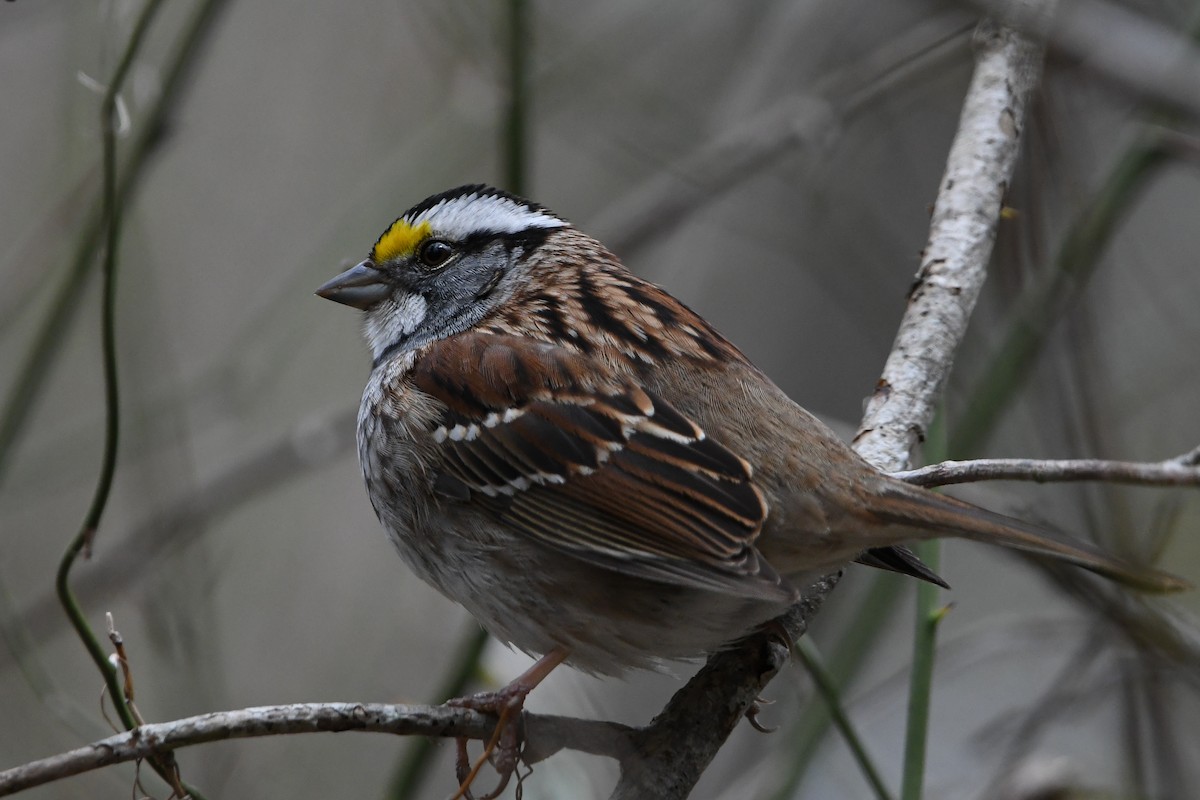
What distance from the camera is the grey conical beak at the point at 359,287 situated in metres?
3.12

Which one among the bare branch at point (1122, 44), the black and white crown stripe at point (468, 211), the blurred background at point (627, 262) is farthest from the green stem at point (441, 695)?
the bare branch at point (1122, 44)

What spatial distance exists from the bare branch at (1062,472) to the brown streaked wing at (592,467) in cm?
38

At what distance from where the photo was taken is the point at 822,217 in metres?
4.46

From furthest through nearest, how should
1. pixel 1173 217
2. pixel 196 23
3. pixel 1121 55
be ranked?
pixel 1173 217
pixel 1121 55
pixel 196 23

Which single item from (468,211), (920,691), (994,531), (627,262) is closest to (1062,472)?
(994,531)

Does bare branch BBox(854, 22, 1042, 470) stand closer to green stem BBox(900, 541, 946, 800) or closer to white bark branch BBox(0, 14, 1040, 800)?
white bark branch BBox(0, 14, 1040, 800)

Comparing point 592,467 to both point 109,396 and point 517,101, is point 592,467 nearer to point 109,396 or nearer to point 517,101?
point 109,396

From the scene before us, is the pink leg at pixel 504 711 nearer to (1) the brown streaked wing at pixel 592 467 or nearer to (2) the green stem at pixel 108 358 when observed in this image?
(1) the brown streaked wing at pixel 592 467

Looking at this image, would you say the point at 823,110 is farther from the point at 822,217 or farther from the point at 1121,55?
the point at 1121,55

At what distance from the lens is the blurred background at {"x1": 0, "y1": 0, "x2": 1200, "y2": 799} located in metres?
3.10

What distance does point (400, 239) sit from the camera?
3.17 metres

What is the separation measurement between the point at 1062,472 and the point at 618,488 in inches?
32.1

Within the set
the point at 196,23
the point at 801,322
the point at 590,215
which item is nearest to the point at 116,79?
the point at 196,23

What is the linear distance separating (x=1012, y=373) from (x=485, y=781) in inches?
103
